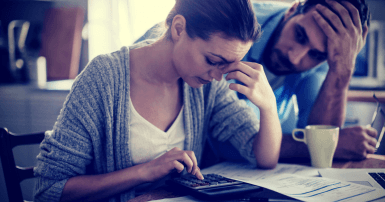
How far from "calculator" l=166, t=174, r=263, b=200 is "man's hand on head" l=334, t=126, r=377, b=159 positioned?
0.43 m

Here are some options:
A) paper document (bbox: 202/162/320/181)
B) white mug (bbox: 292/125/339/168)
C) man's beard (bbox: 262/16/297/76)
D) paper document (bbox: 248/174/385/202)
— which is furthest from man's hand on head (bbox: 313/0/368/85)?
paper document (bbox: 248/174/385/202)

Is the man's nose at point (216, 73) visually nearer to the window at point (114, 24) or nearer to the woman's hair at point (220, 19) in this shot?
the woman's hair at point (220, 19)

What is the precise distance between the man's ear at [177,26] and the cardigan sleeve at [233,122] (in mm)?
258

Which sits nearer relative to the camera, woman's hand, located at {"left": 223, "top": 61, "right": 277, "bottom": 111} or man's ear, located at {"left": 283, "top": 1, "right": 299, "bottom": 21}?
woman's hand, located at {"left": 223, "top": 61, "right": 277, "bottom": 111}

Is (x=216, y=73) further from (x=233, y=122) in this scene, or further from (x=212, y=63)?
(x=233, y=122)

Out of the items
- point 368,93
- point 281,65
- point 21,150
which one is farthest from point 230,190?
point 21,150

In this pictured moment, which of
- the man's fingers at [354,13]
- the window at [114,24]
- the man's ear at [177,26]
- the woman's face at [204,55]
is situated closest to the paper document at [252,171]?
the woman's face at [204,55]

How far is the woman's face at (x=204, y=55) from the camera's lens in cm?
75

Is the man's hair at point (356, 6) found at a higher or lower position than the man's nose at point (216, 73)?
higher

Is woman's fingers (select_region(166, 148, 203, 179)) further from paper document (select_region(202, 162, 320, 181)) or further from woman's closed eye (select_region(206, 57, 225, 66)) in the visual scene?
woman's closed eye (select_region(206, 57, 225, 66))

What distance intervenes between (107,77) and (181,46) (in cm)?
22

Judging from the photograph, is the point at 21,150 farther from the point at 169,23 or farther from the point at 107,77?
the point at 169,23

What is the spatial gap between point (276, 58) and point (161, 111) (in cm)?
63

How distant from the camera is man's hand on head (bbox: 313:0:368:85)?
3.66 feet
